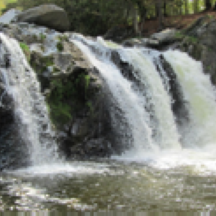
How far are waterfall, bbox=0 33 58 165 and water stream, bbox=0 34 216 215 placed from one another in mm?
33

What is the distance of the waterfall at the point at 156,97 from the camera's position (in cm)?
1207

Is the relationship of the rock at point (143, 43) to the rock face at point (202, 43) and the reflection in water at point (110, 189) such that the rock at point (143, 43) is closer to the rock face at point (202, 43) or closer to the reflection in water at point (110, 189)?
the rock face at point (202, 43)

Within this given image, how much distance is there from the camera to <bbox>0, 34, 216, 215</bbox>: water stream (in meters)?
6.39

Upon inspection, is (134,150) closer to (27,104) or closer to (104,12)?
(27,104)

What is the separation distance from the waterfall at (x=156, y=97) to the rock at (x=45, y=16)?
9.93 ft

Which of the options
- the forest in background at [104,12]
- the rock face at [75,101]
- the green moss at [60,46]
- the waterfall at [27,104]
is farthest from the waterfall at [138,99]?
the forest in background at [104,12]

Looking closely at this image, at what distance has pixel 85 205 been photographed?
20.0ft

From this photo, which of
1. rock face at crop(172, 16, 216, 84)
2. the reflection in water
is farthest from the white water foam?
the reflection in water

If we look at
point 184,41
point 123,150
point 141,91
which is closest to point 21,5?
point 184,41

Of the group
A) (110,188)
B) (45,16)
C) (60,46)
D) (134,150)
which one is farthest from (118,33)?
(110,188)

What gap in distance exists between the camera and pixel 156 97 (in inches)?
537

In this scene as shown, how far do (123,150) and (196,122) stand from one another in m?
5.34

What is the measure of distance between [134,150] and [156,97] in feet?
10.3

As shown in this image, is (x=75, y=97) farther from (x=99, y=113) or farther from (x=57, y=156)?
(x=57, y=156)
